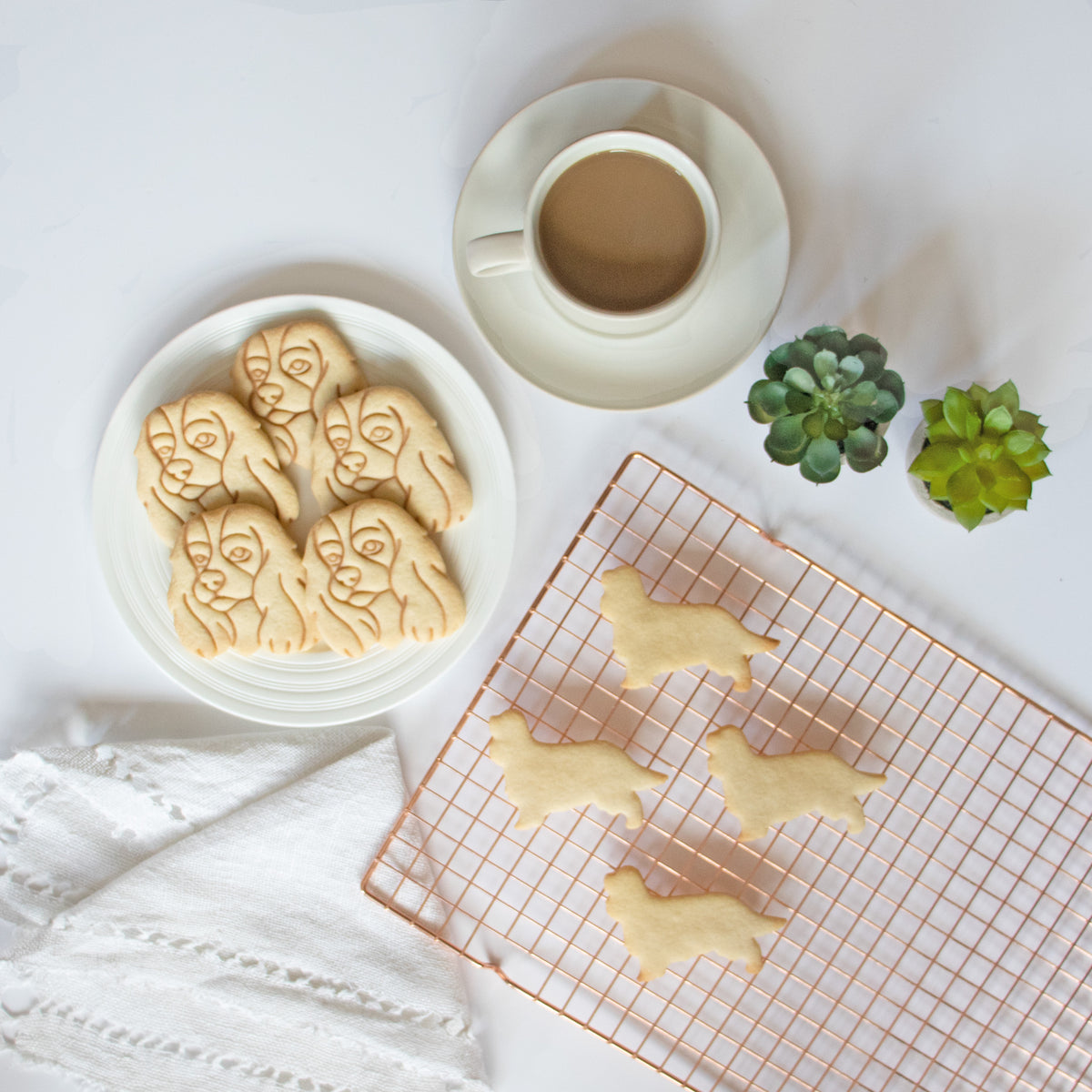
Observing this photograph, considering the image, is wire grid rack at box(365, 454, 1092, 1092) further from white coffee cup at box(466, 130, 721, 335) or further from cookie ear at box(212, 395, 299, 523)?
cookie ear at box(212, 395, 299, 523)

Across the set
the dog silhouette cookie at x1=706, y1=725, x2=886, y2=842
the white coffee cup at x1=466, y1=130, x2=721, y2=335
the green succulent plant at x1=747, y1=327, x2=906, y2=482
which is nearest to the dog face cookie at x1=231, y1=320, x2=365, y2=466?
the white coffee cup at x1=466, y1=130, x2=721, y2=335

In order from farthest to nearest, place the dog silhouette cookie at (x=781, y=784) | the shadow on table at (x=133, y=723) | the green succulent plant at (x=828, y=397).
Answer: the shadow on table at (x=133, y=723)
the dog silhouette cookie at (x=781, y=784)
the green succulent plant at (x=828, y=397)

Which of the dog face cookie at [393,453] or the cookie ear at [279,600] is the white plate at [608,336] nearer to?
the dog face cookie at [393,453]

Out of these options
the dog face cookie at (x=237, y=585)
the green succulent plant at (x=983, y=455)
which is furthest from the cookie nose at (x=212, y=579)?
the green succulent plant at (x=983, y=455)

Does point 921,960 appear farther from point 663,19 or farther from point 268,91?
point 268,91

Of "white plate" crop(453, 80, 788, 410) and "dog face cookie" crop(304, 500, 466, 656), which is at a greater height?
"white plate" crop(453, 80, 788, 410)

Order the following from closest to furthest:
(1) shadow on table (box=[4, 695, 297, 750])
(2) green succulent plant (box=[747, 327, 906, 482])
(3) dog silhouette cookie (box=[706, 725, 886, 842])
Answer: (2) green succulent plant (box=[747, 327, 906, 482]) < (3) dog silhouette cookie (box=[706, 725, 886, 842]) < (1) shadow on table (box=[4, 695, 297, 750])

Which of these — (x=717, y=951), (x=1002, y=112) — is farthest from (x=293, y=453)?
(x=1002, y=112)
